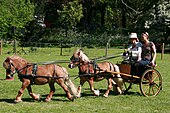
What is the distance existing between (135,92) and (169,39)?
29.0 m

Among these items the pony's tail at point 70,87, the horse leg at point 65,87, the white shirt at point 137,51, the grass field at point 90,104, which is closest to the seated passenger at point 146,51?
the white shirt at point 137,51

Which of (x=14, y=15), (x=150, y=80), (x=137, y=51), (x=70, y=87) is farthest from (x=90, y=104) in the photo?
(x=14, y=15)

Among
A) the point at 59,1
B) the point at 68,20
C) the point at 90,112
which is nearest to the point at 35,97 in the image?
the point at 90,112

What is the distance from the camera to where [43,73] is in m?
9.64

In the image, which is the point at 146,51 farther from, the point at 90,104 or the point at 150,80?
the point at 90,104

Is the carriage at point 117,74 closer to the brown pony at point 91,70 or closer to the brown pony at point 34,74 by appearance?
A: the brown pony at point 91,70

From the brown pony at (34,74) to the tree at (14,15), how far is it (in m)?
32.3

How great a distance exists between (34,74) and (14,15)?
35.5 meters

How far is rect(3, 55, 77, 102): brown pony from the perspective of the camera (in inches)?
370

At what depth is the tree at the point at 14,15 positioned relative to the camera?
42.4 metres

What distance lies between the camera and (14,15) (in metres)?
44.0

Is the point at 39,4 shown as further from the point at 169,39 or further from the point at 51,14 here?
the point at 169,39

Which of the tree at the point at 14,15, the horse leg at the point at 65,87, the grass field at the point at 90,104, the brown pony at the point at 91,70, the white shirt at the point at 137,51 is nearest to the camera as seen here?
the grass field at the point at 90,104

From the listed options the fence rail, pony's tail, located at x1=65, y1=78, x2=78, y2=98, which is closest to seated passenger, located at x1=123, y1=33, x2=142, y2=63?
pony's tail, located at x1=65, y1=78, x2=78, y2=98
